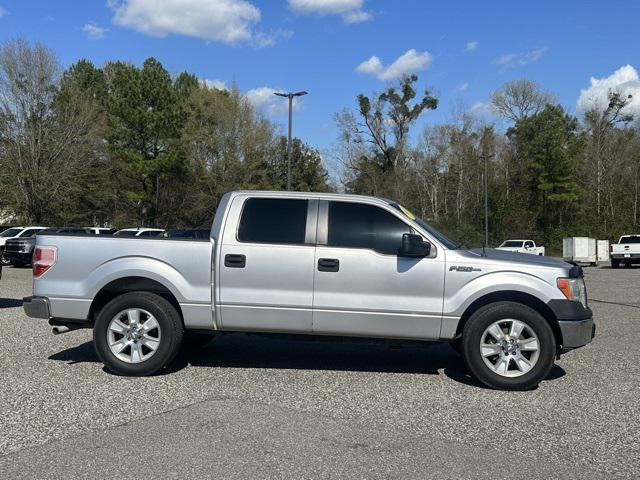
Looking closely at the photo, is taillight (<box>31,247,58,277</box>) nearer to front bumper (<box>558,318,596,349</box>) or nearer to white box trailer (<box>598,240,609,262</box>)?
front bumper (<box>558,318,596,349</box>)

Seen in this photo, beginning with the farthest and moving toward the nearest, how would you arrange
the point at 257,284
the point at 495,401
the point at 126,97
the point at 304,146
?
the point at 304,146
the point at 126,97
the point at 257,284
the point at 495,401

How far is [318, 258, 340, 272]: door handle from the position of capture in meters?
6.24

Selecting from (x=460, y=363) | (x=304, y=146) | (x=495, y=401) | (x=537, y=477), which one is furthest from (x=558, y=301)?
(x=304, y=146)

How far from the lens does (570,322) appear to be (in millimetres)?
6082

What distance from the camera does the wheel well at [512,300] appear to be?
6246mm

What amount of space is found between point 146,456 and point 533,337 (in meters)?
3.85

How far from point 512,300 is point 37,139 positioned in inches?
1507

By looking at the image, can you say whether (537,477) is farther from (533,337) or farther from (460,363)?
(460,363)

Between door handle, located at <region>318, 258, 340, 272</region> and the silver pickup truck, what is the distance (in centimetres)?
1

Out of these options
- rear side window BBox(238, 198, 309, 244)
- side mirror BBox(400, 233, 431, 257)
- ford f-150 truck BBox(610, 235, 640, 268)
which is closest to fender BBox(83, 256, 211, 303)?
rear side window BBox(238, 198, 309, 244)

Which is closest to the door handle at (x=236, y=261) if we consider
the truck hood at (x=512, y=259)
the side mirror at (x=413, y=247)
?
the side mirror at (x=413, y=247)

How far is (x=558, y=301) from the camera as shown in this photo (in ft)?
20.1

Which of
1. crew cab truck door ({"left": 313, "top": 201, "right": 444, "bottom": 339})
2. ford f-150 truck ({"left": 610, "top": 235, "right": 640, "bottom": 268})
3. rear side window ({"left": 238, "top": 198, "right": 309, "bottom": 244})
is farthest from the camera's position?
ford f-150 truck ({"left": 610, "top": 235, "right": 640, "bottom": 268})

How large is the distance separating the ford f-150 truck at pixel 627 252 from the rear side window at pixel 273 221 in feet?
101
